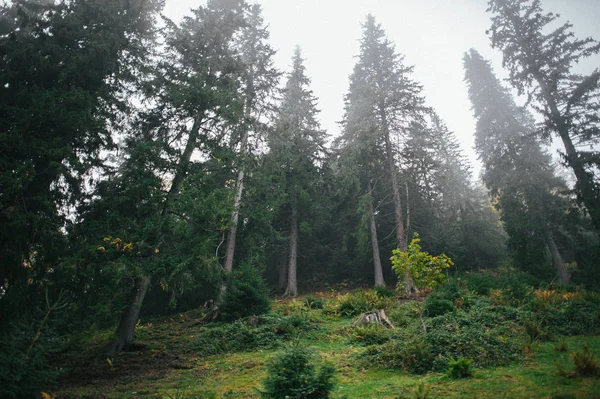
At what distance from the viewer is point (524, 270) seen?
62.3ft

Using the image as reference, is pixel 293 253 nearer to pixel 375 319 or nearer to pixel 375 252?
pixel 375 252

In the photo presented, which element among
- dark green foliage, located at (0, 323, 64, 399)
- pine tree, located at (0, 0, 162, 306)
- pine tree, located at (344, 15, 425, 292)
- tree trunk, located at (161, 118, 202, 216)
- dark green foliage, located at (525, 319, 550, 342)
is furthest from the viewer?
pine tree, located at (344, 15, 425, 292)

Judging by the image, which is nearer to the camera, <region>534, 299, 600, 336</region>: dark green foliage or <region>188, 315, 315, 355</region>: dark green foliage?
<region>534, 299, 600, 336</region>: dark green foliage

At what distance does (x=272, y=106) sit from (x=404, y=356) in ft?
45.8

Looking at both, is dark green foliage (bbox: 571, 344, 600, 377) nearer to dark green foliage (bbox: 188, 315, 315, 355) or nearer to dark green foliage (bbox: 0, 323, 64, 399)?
dark green foliage (bbox: 188, 315, 315, 355)

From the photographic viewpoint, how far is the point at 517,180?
66.1ft

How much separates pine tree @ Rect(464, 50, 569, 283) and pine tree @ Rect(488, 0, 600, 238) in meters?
1.73

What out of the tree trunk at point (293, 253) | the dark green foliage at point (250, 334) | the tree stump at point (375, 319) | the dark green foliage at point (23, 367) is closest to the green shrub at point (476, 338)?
the tree stump at point (375, 319)

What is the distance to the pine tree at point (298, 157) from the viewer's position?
21.4 meters

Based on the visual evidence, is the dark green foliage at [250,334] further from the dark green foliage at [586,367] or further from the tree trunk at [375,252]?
the tree trunk at [375,252]

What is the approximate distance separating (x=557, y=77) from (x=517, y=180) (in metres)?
6.72

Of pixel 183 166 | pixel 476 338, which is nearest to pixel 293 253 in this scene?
pixel 183 166

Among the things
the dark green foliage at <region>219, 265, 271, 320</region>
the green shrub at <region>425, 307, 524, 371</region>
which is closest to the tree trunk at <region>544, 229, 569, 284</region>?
the green shrub at <region>425, 307, 524, 371</region>

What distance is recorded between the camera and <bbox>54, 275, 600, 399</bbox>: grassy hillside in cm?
556
